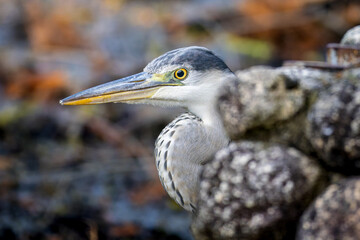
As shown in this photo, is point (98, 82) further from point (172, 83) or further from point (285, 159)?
point (285, 159)

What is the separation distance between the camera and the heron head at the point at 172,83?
98.9 inches

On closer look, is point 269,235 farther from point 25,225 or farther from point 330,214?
point 25,225

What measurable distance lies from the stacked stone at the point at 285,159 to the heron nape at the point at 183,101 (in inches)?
9.3

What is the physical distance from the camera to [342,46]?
2281 millimetres

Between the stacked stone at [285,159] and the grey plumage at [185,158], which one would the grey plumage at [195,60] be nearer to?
the grey plumage at [185,158]

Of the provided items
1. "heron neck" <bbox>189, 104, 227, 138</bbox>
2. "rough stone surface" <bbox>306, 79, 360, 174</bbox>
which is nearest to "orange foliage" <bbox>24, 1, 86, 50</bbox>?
"heron neck" <bbox>189, 104, 227, 138</bbox>

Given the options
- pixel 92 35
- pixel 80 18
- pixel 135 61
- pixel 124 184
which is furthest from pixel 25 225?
pixel 80 18

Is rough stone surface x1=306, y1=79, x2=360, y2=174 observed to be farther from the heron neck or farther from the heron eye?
the heron eye

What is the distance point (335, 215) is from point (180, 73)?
1024 mm

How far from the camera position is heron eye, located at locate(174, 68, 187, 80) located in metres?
2.55

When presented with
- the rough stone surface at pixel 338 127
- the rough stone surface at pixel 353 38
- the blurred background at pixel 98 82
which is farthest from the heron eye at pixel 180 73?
the blurred background at pixel 98 82

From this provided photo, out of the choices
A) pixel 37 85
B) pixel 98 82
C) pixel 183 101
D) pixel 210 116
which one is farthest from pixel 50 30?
pixel 210 116

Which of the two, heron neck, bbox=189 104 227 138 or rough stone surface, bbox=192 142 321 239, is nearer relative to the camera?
rough stone surface, bbox=192 142 321 239

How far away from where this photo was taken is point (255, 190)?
6.31ft
